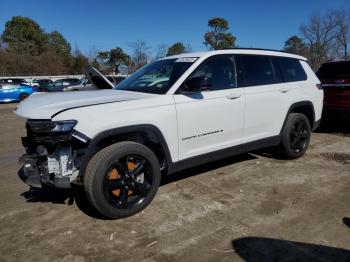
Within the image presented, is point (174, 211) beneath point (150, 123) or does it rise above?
beneath

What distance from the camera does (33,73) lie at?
176 feet

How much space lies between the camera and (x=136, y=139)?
413 centimetres

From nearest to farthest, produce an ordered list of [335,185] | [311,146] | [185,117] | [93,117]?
[93,117] → [185,117] → [335,185] → [311,146]

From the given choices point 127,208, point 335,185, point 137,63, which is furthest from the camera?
point 137,63

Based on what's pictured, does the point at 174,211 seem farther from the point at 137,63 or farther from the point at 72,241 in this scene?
the point at 137,63

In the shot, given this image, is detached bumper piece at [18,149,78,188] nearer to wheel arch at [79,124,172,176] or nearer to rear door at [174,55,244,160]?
wheel arch at [79,124,172,176]

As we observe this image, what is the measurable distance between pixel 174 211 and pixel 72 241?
118 cm

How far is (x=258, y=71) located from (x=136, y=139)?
7.44 ft

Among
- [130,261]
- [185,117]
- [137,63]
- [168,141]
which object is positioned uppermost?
[137,63]

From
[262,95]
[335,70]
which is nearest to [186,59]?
[262,95]

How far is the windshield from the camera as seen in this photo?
14.5ft

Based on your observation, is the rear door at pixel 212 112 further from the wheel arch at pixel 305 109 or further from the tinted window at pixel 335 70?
the tinted window at pixel 335 70

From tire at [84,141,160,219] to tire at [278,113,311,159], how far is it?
2.61m

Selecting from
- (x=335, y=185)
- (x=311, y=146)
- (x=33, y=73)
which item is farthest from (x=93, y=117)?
(x=33, y=73)
